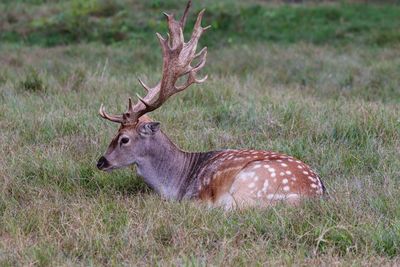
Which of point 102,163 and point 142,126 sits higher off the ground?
point 142,126

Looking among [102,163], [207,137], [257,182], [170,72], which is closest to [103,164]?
[102,163]

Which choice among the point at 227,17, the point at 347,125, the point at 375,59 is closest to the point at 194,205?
the point at 347,125

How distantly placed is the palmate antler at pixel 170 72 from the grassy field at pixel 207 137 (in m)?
0.54

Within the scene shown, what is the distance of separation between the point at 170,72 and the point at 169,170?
75 centimetres

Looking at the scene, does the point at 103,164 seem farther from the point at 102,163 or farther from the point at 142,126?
the point at 142,126

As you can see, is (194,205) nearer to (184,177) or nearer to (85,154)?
(184,177)

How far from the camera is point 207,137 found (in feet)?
24.5

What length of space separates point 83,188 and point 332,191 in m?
1.81

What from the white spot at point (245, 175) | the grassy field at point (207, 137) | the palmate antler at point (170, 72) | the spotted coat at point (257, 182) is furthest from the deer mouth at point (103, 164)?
the white spot at point (245, 175)

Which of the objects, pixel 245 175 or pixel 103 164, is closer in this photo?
pixel 245 175

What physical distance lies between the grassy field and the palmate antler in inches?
21.2

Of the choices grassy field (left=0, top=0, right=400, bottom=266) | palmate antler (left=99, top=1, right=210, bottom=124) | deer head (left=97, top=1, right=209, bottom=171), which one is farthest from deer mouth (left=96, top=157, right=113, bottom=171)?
palmate antler (left=99, top=1, right=210, bottom=124)

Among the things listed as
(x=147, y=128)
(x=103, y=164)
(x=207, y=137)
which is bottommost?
(x=207, y=137)

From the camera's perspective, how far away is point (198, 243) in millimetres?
4949
